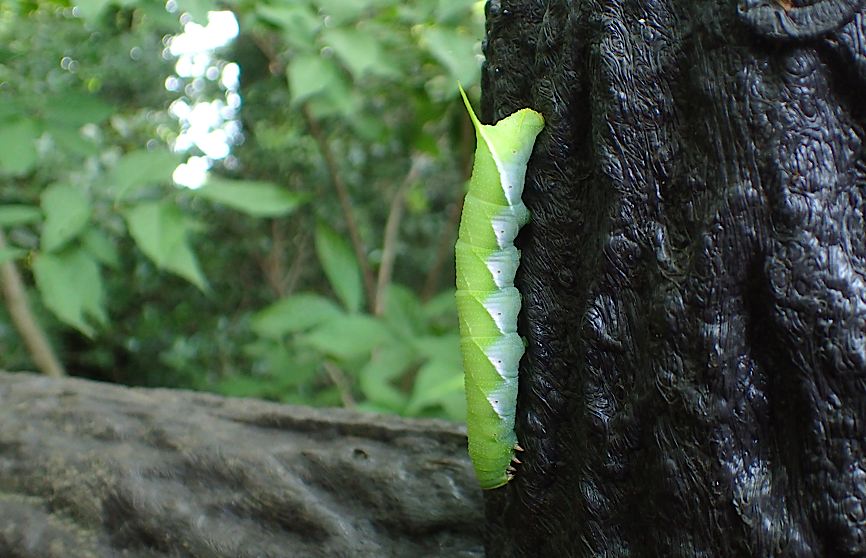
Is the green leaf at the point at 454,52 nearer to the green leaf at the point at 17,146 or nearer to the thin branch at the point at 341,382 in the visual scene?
the green leaf at the point at 17,146

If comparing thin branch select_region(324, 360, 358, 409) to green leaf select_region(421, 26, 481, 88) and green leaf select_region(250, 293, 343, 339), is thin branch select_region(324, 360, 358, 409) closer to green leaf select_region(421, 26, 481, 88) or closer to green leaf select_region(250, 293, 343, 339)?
green leaf select_region(250, 293, 343, 339)

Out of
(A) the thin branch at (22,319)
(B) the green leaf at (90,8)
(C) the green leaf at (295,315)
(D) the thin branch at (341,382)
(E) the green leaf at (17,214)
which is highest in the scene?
(B) the green leaf at (90,8)

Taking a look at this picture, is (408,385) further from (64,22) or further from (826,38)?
(826,38)

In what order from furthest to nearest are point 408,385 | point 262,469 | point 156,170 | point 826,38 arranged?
point 408,385
point 156,170
point 262,469
point 826,38

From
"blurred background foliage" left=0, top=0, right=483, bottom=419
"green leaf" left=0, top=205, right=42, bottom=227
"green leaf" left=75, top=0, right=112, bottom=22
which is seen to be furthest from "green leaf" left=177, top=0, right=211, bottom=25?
"green leaf" left=0, top=205, right=42, bottom=227

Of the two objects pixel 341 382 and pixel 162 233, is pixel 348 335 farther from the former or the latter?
pixel 341 382

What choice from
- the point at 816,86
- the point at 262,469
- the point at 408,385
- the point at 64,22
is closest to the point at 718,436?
the point at 816,86

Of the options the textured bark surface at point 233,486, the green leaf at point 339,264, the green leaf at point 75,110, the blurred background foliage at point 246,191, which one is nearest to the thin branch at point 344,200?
the blurred background foliage at point 246,191
